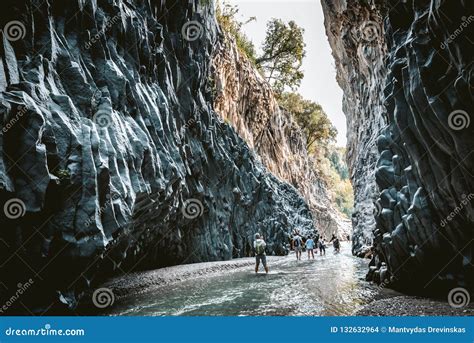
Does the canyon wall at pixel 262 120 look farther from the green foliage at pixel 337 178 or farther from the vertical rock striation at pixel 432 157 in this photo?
the vertical rock striation at pixel 432 157

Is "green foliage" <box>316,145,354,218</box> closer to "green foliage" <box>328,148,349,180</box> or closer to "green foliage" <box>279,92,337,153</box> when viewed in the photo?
"green foliage" <box>328,148,349,180</box>

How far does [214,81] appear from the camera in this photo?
26.9m

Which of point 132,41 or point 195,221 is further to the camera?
point 195,221

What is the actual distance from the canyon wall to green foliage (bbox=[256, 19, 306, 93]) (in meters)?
2.86

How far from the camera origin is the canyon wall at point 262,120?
30312mm

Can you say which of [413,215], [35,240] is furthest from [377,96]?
[35,240]

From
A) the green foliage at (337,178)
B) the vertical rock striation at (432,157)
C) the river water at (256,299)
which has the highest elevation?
the green foliage at (337,178)

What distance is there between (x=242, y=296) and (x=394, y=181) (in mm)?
5768

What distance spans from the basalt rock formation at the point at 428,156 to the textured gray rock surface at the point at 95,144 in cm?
771

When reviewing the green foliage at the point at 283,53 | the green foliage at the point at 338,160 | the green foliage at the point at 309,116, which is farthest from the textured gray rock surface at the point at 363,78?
the green foliage at the point at 338,160

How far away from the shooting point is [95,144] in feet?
26.2

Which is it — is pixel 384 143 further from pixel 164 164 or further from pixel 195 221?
pixel 195 221

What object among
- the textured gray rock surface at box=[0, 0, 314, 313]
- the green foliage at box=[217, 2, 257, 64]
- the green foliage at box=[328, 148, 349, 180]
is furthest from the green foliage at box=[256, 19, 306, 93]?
the green foliage at box=[328, 148, 349, 180]

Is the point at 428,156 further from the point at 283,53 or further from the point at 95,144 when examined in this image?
the point at 283,53
